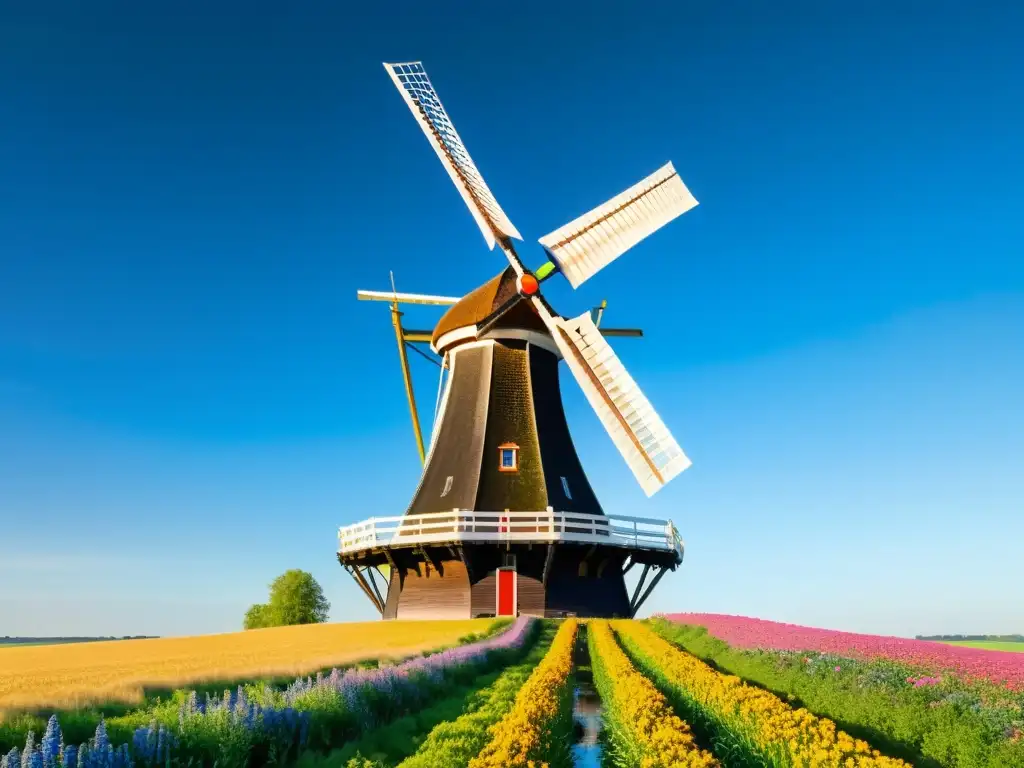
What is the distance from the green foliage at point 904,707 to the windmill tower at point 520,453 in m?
10.1

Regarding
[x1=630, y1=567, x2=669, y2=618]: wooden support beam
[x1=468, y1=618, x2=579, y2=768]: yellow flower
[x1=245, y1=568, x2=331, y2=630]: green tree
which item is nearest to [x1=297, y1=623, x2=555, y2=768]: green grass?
[x1=468, y1=618, x2=579, y2=768]: yellow flower

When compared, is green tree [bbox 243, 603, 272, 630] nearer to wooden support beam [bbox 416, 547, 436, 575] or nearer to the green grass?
wooden support beam [bbox 416, 547, 436, 575]

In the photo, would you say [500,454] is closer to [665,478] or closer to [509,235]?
[665,478]

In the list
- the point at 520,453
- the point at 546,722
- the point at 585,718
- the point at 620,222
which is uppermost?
the point at 620,222

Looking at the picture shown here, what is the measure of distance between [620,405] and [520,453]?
3789 mm

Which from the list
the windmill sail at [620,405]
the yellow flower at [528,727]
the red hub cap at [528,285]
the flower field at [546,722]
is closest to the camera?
the yellow flower at [528,727]

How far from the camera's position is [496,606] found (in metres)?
24.0

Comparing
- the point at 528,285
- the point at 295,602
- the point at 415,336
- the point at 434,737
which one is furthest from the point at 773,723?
the point at 295,602

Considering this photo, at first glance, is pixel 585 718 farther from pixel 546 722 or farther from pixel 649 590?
pixel 649 590

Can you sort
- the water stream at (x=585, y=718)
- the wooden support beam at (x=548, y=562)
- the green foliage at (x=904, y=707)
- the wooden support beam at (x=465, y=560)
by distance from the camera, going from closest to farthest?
the green foliage at (x=904, y=707)
the water stream at (x=585, y=718)
the wooden support beam at (x=548, y=562)
the wooden support beam at (x=465, y=560)

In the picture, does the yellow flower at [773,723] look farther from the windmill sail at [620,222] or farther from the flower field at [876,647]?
the windmill sail at [620,222]

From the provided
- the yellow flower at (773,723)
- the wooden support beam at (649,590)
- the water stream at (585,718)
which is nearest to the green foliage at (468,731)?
the water stream at (585,718)

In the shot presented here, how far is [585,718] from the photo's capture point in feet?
37.8

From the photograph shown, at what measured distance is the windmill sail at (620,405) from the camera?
880 inches
